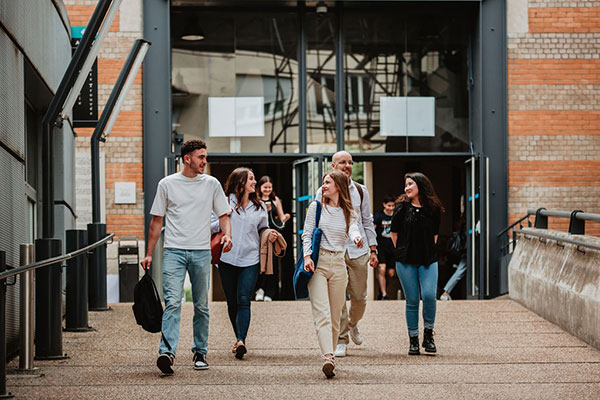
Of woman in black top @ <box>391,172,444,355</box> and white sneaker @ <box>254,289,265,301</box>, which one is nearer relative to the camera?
woman in black top @ <box>391,172,444,355</box>

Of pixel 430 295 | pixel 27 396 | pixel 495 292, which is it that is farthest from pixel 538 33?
pixel 27 396

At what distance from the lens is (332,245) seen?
26.9ft

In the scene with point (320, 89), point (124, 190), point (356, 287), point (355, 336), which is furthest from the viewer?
point (320, 89)

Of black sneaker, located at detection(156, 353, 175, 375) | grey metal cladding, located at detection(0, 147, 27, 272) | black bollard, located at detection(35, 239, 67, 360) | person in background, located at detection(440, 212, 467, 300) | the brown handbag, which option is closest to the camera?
black sneaker, located at detection(156, 353, 175, 375)

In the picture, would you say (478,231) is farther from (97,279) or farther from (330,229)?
(330,229)

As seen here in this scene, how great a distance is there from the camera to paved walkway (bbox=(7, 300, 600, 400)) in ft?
23.4

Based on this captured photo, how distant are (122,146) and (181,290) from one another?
9582mm

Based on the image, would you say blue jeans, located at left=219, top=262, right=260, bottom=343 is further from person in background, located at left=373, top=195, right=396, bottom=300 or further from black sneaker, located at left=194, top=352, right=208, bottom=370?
person in background, located at left=373, top=195, right=396, bottom=300

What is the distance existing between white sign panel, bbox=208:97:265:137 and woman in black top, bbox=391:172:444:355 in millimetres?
8634

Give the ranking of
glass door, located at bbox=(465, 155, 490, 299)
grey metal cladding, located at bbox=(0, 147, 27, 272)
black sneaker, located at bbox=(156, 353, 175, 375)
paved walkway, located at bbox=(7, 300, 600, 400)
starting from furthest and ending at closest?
glass door, located at bbox=(465, 155, 490, 299), grey metal cladding, located at bbox=(0, 147, 27, 272), black sneaker, located at bbox=(156, 353, 175, 375), paved walkway, located at bbox=(7, 300, 600, 400)

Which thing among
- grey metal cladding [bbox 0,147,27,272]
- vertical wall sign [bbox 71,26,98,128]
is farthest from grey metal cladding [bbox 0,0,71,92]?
grey metal cladding [bbox 0,147,27,272]

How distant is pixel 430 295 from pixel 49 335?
11.2 feet

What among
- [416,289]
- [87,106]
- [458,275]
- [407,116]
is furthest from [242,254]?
[407,116]

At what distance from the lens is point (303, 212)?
17375 mm
